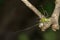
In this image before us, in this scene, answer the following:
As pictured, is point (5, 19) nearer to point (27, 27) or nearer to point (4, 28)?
point (4, 28)

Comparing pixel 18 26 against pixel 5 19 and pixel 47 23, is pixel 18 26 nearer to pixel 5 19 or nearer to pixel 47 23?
pixel 5 19

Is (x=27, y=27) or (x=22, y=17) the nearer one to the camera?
(x=27, y=27)

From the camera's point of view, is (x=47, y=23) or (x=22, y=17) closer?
(x=47, y=23)

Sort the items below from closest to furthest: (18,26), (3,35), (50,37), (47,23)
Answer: (47,23) → (50,37) → (18,26) → (3,35)

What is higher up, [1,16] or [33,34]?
[1,16]

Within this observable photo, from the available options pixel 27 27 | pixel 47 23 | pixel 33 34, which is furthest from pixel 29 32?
pixel 47 23

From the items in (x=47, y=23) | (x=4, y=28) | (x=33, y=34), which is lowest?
(x=47, y=23)

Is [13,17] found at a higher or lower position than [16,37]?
higher

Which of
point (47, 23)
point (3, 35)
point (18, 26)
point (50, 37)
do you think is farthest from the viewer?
point (3, 35)

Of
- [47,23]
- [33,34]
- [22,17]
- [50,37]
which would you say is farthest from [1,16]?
[47,23]
